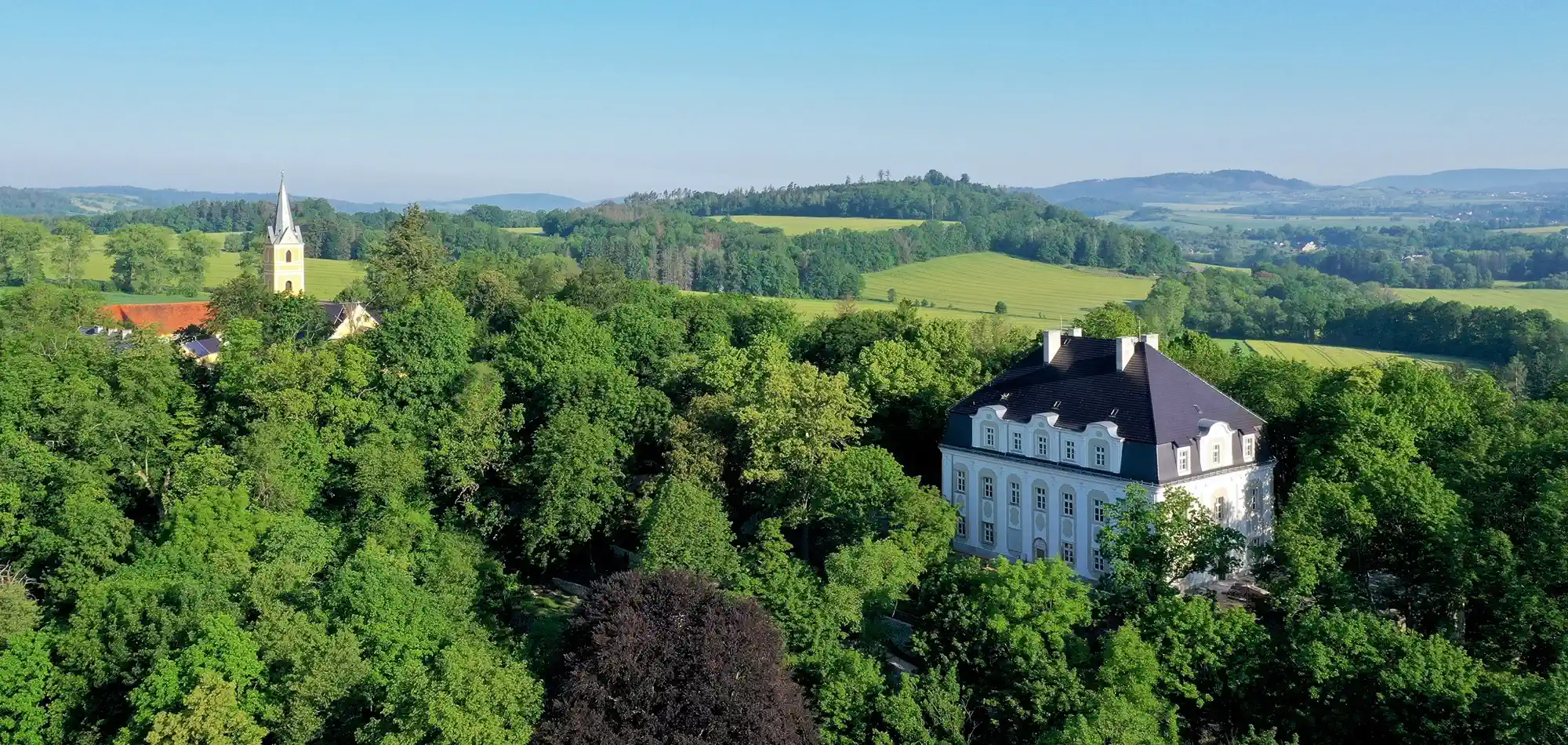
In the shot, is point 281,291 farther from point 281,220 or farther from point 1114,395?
point 1114,395

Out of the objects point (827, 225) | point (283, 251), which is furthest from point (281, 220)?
point (827, 225)

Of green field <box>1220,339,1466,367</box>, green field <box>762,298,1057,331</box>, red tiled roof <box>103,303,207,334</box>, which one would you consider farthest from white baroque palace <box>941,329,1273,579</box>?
red tiled roof <box>103,303,207,334</box>

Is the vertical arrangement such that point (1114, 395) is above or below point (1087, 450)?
above

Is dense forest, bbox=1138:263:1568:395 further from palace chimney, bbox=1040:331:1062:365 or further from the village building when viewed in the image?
the village building

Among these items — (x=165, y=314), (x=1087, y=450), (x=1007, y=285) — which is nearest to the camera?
(x=1087, y=450)

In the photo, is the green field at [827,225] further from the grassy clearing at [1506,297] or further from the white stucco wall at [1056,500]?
the white stucco wall at [1056,500]

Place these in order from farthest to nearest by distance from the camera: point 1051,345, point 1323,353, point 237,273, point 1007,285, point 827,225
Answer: point 827,225, point 1007,285, point 237,273, point 1323,353, point 1051,345
